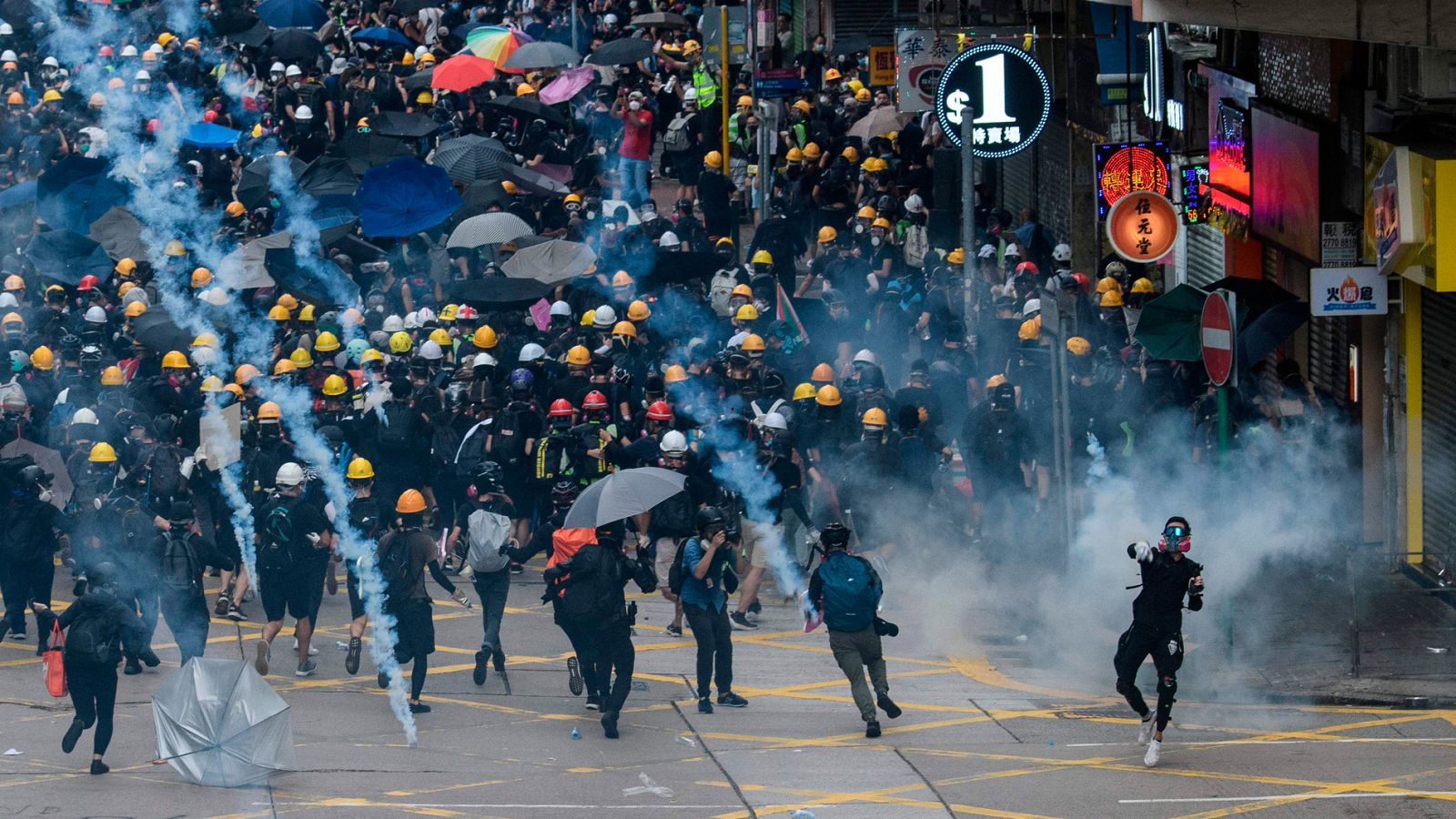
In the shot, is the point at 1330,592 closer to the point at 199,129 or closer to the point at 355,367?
the point at 355,367

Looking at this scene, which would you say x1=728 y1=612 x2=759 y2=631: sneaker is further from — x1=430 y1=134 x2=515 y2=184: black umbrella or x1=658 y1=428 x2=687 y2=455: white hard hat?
x1=430 y1=134 x2=515 y2=184: black umbrella

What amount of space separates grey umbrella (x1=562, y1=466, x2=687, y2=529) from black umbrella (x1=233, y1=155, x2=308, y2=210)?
12602 millimetres

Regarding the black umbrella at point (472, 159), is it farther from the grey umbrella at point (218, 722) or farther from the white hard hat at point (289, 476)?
the grey umbrella at point (218, 722)

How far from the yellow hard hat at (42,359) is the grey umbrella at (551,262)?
4.76 meters

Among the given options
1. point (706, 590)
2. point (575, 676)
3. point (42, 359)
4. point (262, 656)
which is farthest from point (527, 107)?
point (706, 590)

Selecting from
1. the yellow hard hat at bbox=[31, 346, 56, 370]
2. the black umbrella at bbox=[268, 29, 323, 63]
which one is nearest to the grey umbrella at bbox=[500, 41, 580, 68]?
the black umbrella at bbox=[268, 29, 323, 63]

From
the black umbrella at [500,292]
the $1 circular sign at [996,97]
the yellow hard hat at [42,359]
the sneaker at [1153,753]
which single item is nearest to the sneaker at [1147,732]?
the sneaker at [1153,753]

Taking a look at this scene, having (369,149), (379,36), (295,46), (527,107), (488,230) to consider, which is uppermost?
(379,36)

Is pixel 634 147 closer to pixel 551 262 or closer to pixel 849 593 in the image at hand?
pixel 551 262

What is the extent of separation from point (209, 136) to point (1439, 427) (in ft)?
56.4

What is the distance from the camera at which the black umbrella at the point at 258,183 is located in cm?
2592

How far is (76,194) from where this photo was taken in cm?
2464

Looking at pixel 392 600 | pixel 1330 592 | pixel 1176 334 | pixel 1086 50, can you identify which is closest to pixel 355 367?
pixel 392 600

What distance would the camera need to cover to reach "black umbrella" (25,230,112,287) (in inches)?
944
